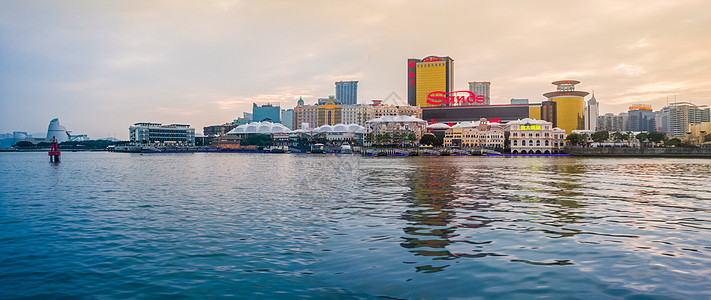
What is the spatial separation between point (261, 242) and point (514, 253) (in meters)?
7.79

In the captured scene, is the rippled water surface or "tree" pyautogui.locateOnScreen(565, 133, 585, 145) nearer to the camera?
the rippled water surface

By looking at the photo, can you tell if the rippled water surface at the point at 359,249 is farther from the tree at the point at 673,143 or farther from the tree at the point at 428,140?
the tree at the point at 673,143

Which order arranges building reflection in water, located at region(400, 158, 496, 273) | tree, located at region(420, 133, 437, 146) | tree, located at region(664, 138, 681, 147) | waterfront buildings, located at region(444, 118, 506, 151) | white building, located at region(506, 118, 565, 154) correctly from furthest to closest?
waterfront buildings, located at region(444, 118, 506, 151) < tree, located at region(420, 133, 437, 146) < white building, located at region(506, 118, 565, 154) < tree, located at region(664, 138, 681, 147) < building reflection in water, located at region(400, 158, 496, 273)

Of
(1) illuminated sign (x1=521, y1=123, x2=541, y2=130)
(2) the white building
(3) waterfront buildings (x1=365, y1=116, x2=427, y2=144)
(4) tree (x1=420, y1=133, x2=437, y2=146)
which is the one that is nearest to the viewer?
(2) the white building

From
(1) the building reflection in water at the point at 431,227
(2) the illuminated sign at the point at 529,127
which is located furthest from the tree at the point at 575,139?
(1) the building reflection in water at the point at 431,227

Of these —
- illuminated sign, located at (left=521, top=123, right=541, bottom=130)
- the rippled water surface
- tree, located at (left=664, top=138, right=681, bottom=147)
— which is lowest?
the rippled water surface

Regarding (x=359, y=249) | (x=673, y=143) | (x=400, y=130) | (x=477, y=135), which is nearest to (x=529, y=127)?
(x=477, y=135)

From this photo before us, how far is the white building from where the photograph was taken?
16150 cm

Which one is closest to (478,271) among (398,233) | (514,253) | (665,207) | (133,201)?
(514,253)

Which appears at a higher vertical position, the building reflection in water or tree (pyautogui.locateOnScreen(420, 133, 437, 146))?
tree (pyautogui.locateOnScreen(420, 133, 437, 146))

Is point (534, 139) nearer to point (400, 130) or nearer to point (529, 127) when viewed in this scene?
point (529, 127)

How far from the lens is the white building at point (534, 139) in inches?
6358

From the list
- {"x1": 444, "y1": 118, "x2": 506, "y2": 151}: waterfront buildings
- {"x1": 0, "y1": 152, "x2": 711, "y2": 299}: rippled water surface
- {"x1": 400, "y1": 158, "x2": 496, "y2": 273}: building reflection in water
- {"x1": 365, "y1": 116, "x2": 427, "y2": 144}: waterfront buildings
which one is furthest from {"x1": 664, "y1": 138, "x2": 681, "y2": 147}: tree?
{"x1": 400, "y1": 158, "x2": 496, "y2": 273}: building reflection in water

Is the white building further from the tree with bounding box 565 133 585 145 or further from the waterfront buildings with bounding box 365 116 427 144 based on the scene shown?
the waterfront buildings with bounding box 365 116 427 144
